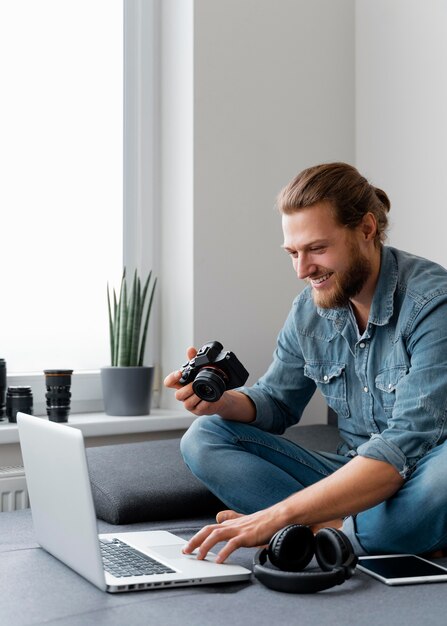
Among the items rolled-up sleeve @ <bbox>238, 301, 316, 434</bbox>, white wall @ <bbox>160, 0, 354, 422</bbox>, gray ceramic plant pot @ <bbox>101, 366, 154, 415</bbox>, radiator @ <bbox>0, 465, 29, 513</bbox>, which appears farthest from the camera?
white wall @ <bbox>160, 0, 354, 422</bbox>

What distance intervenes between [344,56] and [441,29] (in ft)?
1.45

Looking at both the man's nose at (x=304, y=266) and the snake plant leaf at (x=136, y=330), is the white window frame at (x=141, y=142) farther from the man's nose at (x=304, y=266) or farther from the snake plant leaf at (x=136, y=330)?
the man's nose at (x=304, y=266)

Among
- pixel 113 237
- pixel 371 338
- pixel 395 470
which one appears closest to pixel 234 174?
pixel 113 237

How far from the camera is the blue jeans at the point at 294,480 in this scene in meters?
1.70

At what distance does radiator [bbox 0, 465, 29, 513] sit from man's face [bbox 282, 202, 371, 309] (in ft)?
3.51

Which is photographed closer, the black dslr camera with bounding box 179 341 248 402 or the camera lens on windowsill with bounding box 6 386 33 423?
the black dslr camera with bounding box 179 341 248 402

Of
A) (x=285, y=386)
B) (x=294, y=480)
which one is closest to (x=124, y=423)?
(x=285, y=386)

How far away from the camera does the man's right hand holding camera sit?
1.99 meters

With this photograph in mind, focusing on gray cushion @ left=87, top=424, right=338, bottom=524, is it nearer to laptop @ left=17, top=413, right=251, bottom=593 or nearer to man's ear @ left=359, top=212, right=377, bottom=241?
laptop @ left=17, top=413, right=251, bottom=593

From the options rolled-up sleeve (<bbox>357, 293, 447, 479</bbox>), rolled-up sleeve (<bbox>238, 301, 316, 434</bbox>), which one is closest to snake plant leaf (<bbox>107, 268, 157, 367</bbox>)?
rolled-up sleeve (<bbox>238, 301, 316, 434</bbox>)

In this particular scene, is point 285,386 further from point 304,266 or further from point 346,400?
point 304,266

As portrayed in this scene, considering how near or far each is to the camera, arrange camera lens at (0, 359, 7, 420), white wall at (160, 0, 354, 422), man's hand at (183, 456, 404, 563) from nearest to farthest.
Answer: man's hand at (183, 456, 404, 563) → camera lens at (0, 359, 7, 420) → white wall at (160, 0, 354, 422)

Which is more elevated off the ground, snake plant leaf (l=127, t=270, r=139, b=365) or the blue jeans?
snake plant leaf (l=127, t=270, r=139, b=365)

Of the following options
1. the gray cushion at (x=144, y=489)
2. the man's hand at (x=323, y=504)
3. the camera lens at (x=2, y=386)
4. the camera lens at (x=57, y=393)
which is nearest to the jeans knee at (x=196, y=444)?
the gray cushion at (x=144, y=489)
